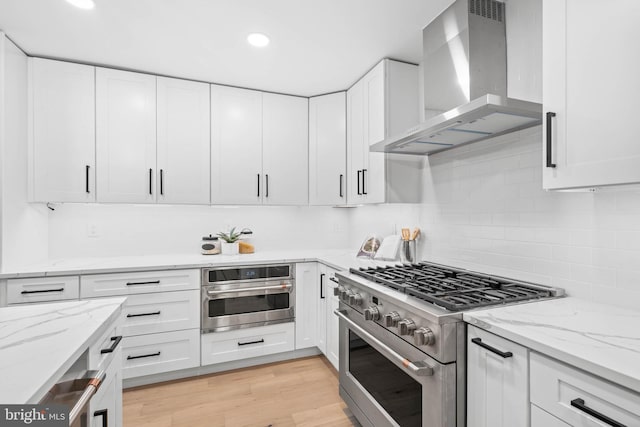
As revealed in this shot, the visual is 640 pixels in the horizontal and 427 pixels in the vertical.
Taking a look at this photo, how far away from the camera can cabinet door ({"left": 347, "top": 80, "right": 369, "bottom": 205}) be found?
2744 mm

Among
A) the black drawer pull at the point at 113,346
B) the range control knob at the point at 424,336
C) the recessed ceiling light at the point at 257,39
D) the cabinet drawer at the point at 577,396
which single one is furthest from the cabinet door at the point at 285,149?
the cabinet drawer at the point at 577,396

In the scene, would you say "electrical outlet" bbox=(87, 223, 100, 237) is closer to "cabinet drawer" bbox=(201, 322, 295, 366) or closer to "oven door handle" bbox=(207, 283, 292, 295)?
"oven door handle" bbox=(207, 283, 292, 295)

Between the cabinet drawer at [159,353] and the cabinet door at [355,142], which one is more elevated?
the cabinet door at [355,142]

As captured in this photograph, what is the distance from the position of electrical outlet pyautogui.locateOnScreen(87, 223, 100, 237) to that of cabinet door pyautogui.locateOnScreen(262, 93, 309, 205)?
1480mm

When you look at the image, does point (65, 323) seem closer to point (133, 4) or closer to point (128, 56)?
point (133, 4)

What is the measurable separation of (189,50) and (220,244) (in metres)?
1.66

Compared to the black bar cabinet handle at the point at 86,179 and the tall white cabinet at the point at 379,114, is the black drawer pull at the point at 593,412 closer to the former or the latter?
the tall white cabinet at the point at 379,114

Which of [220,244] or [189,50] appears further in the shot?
[220,244]

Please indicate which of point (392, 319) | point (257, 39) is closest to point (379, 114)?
point (257, 39)

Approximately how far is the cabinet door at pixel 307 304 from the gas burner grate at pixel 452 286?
87 cm

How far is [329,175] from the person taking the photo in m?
3.07

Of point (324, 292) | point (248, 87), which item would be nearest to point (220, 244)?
point (324, 292)

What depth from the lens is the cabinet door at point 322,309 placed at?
2.75 metres

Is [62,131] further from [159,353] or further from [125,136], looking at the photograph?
[159,353]
